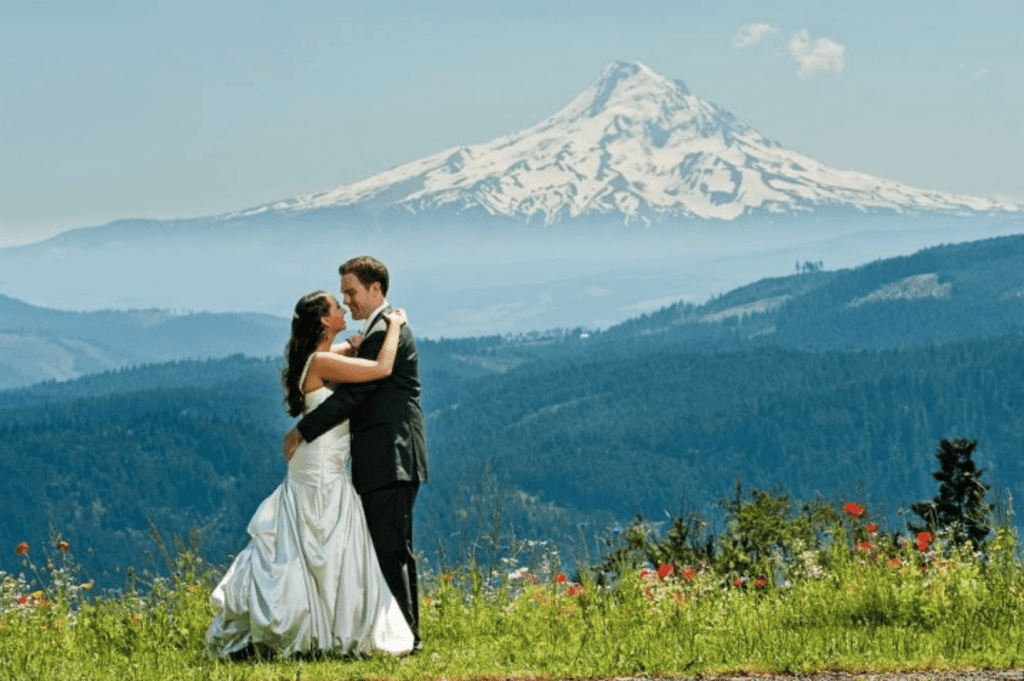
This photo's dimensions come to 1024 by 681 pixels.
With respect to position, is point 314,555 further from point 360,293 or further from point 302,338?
point 360,293

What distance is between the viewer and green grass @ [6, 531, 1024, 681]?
1264 centimetres

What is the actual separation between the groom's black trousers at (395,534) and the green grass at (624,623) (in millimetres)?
483

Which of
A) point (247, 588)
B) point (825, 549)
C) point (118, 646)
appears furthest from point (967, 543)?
point (118, 646)

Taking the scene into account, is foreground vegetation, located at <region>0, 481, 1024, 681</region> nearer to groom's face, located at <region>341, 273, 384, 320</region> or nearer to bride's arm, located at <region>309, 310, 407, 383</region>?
bride's arm, located at <region>309, 310, 407, 383</region>

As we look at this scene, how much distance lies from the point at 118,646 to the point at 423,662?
2.88 metres

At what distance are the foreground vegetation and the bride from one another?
242 mm

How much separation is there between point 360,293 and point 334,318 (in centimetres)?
29

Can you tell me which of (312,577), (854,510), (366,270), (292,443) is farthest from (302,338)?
(854,510)

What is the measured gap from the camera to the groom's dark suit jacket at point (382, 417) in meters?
13.6

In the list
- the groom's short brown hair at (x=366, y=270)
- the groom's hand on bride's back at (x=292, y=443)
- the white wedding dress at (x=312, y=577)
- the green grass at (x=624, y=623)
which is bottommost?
the green grass at (x=624, y=623)

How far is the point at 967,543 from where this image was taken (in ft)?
51.0

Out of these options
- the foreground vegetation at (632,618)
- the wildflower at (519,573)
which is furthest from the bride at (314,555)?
the wildflower at (519,573)

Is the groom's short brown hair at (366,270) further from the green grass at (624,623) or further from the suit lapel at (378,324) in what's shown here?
A: the green grass at (624,623)

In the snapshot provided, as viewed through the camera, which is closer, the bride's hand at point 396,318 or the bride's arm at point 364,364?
the bride's arm at point 364,364
